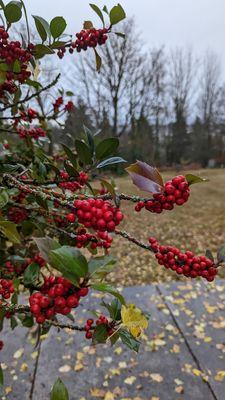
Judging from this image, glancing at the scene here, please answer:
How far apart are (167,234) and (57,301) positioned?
708 cm

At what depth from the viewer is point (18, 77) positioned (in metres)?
1.50

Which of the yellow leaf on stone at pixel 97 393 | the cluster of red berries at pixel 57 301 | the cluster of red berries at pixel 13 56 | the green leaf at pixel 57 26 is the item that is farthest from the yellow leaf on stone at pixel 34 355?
the green leaf at pixel 57 26

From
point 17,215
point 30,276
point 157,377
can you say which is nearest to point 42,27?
point 17,215

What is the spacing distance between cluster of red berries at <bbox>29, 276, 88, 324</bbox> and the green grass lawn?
14.2ft

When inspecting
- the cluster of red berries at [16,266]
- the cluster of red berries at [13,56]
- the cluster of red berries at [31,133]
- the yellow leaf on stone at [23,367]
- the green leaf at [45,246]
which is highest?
the cluster of red berries at [13,56]

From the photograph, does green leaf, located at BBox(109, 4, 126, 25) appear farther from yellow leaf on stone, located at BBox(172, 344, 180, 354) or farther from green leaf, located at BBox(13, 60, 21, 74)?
yellow leaf on stone, located at BBox(172, 344, 180, 354)

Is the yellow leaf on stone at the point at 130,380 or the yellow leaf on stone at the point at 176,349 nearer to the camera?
the yellow leaf on stone at the point at 130,380

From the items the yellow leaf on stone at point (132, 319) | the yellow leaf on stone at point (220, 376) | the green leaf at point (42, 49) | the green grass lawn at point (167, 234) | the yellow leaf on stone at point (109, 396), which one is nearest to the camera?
the yellow leaf on stone at point (132, 319)

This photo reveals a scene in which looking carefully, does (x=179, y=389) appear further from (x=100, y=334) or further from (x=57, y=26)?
(x=57, y=26)

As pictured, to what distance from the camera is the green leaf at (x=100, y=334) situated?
1.14 meters

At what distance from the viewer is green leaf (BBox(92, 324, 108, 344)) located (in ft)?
3.76

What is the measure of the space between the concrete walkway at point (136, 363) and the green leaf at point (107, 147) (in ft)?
6.62

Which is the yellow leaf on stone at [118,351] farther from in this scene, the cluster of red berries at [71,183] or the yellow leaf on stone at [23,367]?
the cluster of red berries at [71,183]

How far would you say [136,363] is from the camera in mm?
2787
